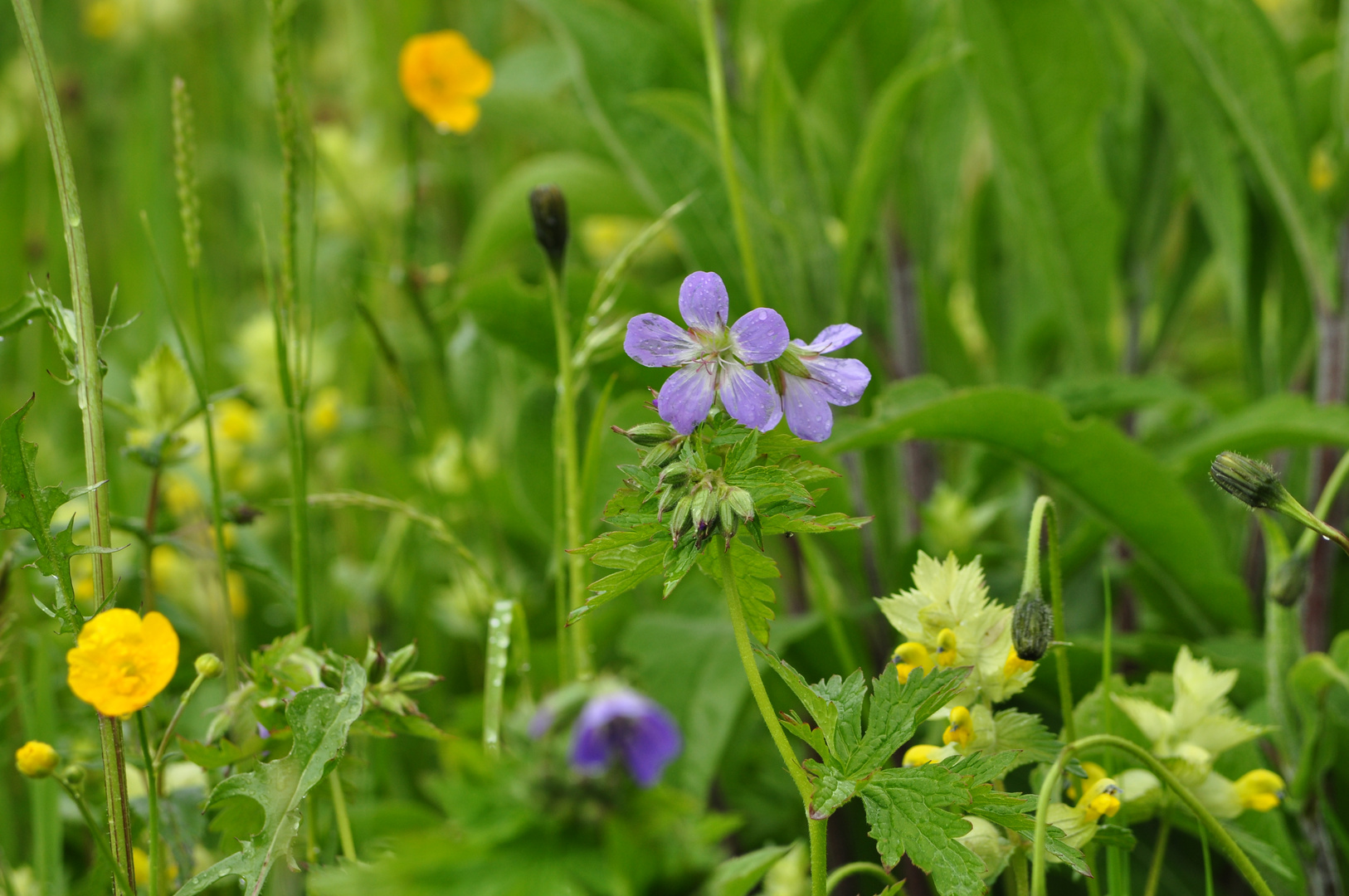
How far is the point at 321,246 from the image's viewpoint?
7.70 feet

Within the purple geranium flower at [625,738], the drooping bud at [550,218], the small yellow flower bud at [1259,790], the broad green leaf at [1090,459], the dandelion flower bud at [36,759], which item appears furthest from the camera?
the broad green leaf at [1090,459]

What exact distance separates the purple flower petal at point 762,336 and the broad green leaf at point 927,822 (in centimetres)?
26

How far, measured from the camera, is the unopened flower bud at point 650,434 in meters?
0.61

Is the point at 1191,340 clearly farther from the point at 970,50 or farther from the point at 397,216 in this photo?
the point at 397,216

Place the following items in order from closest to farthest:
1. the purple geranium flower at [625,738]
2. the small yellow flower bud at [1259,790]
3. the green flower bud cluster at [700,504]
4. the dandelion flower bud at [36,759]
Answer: the purple geranium flower at [625,738]
the green flower bud cluster at [700,504]
the dandelion flower bud at [36,759]
the small yellow flower bud at [1259,790]

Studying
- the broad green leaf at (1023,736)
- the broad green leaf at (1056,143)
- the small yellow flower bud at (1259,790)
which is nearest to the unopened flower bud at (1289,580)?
the small yellow flower bud at (1259,790)

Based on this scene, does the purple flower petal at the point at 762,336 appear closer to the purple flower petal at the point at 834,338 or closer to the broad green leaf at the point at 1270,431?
the purple flower petal at the point at 834,338

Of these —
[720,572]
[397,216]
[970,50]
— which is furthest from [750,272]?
[397,216]

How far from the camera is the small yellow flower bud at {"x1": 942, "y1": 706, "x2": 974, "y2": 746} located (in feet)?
2.30

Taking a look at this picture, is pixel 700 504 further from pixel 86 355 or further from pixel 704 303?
pixel 86 355

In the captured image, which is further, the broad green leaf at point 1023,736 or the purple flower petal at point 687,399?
the broad green leaf at point 1023,736

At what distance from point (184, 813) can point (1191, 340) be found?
86.8 inches

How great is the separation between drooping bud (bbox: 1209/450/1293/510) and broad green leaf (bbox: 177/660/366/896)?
59cm

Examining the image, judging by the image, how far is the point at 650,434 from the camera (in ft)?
2.02
